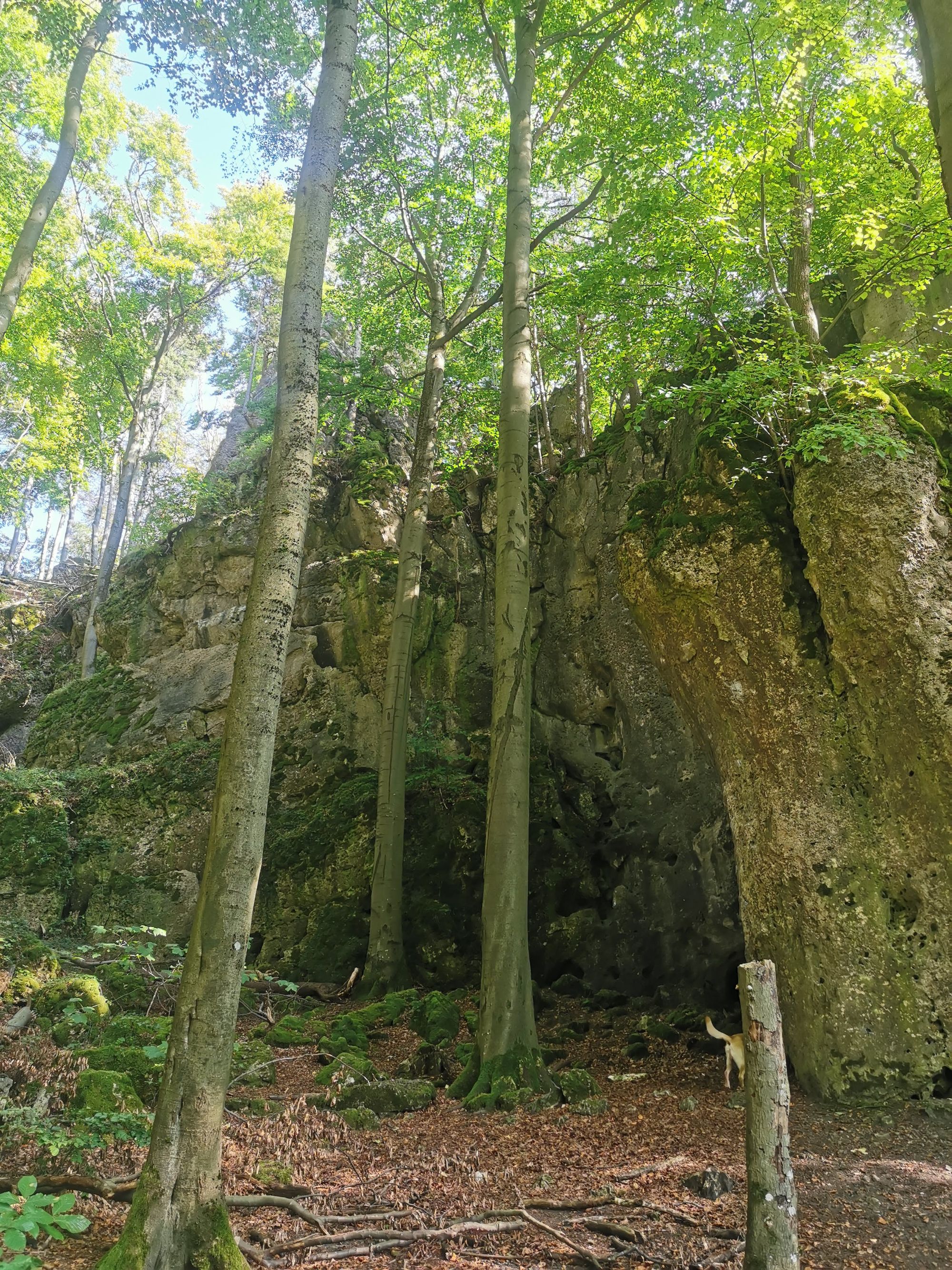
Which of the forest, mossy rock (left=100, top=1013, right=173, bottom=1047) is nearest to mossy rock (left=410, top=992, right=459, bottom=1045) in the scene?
the forest

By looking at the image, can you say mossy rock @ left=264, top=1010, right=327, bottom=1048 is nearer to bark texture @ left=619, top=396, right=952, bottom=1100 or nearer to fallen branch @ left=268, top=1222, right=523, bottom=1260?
fallen branch @ left=268, top=1222, right=523, bottom=1260

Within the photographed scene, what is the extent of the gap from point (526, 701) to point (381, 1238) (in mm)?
4622

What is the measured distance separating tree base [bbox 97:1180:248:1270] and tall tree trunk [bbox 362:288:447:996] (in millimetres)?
6972

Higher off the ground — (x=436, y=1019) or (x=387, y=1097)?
(x=436, y=1019)

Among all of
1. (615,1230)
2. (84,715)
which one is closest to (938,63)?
(615,1230)

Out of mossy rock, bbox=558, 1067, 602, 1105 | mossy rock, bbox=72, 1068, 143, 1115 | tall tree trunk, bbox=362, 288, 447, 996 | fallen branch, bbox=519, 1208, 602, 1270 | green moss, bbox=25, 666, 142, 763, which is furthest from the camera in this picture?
green moss, bbox=25, 666, 142, 763

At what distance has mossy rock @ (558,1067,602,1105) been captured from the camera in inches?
265

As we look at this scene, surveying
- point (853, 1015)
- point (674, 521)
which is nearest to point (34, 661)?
point (674, 521)

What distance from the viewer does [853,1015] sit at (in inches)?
239

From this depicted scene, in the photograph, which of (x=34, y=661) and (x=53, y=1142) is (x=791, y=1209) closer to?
(x=53, y=1142)

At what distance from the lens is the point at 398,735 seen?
443 inches

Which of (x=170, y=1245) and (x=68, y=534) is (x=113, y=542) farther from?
(x=68, y=534)

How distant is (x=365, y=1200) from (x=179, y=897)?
8931 millimetres

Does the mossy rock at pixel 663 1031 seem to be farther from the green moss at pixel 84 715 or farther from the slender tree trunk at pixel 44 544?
the slender tree trunk at pixel 44 544
